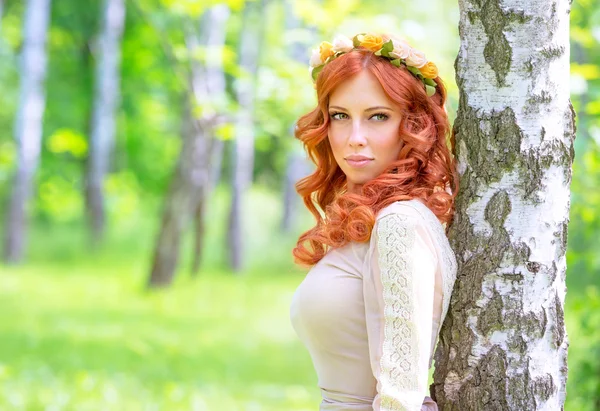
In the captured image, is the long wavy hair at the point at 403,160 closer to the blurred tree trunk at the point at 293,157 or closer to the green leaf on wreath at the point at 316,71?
the green leaf on wreath at the point at 316,71

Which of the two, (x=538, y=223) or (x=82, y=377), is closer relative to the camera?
(x=538, y=223)

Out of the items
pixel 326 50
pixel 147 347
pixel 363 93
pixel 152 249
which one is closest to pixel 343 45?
pixel 326 50

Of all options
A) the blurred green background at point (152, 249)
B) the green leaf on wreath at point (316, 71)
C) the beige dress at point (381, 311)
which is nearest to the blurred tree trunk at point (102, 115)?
the blurred green background at point (152, 249)

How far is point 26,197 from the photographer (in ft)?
48.8

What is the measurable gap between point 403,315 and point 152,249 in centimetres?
1140

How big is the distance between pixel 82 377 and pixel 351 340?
4.60 meters

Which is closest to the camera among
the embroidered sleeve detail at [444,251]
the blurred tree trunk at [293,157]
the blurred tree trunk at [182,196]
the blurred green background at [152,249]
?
the embroidered sleeve detail at [444,251]

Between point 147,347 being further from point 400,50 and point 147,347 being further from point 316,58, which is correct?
point 400,50

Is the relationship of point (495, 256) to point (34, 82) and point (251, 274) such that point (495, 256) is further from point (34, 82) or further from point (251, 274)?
point (34, 82)

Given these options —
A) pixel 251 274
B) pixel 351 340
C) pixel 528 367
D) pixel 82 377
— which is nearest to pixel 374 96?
pixel 351 340

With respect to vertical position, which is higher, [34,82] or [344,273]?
[34,82]

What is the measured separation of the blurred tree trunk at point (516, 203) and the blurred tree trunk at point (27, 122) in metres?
13.1

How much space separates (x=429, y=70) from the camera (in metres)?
2.45

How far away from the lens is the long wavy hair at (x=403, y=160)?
234cm
